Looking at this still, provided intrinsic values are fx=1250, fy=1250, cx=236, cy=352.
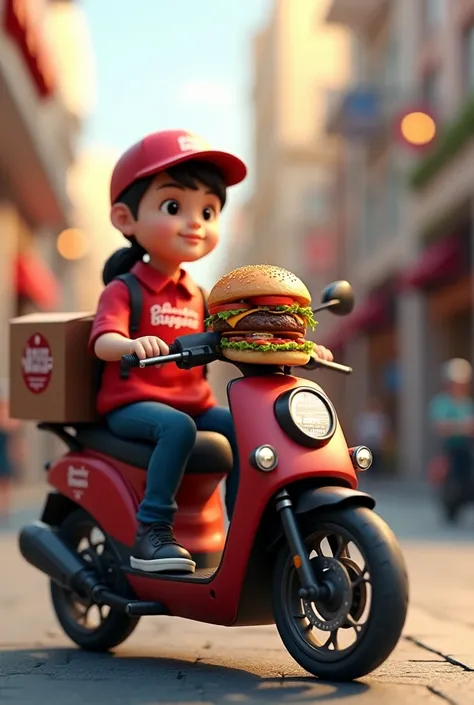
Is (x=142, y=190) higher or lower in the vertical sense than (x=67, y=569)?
higher

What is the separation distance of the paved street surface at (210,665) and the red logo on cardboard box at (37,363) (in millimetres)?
1061

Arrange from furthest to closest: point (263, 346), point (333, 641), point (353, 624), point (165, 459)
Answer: point (165, 459), point (263, 346), point (333, 641), point (353, 624)

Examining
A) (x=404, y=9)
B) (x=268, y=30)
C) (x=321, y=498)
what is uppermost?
(x=268, y=30)

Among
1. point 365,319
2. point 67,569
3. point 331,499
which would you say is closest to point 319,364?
point 331,499

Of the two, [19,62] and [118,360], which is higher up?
[19,62]

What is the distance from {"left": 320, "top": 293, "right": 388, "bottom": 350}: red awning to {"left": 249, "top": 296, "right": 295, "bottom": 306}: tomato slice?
2506 centimetres

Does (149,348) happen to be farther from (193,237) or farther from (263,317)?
(193,237)

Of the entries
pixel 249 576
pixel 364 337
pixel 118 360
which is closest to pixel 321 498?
pixel 249 576

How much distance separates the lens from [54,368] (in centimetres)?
498

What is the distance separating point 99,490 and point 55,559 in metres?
0.37

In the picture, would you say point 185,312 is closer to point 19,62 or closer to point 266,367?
point 266,367

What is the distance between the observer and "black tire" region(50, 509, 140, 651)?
15.8 ft

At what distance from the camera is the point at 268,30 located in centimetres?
7062

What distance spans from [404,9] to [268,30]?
142 feet
